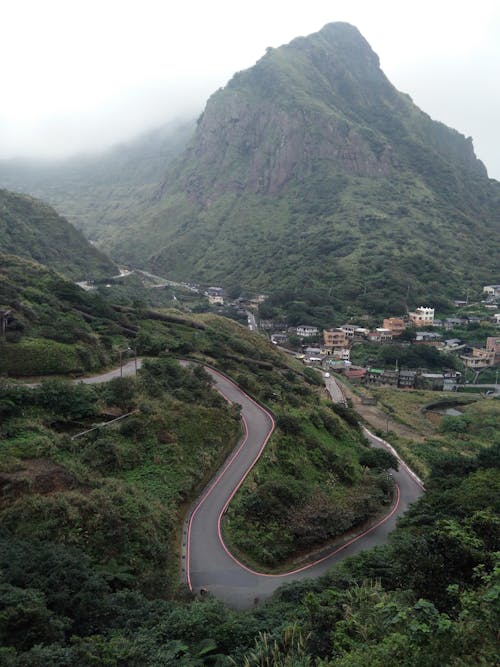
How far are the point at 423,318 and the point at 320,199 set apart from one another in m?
68.0

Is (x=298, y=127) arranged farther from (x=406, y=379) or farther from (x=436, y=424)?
(x=436, y=424)

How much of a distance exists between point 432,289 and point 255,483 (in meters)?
84.4

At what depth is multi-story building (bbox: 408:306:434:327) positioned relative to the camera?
81188mm

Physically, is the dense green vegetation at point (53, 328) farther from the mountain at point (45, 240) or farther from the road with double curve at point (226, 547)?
the mountain at point (45, 240)

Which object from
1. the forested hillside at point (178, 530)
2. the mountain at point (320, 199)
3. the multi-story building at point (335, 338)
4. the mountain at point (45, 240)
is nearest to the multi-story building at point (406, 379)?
the multi-story building at point (335, 338)

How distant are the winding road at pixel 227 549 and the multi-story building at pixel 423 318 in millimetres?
60989

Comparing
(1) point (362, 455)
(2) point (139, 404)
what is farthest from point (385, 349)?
(2) point (139, 404)

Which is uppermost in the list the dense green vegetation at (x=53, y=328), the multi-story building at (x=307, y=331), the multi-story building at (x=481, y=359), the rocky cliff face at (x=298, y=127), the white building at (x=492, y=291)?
the rocky cliff face at (x=298, y=127)

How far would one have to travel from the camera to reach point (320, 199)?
455ft

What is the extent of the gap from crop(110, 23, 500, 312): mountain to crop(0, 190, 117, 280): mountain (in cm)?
3690

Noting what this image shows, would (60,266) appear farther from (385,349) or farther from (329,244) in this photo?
(329,244)

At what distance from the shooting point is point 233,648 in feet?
32.4

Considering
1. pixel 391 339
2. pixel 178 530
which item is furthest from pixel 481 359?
pixel 178 530

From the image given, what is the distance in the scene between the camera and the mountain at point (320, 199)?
103 m
